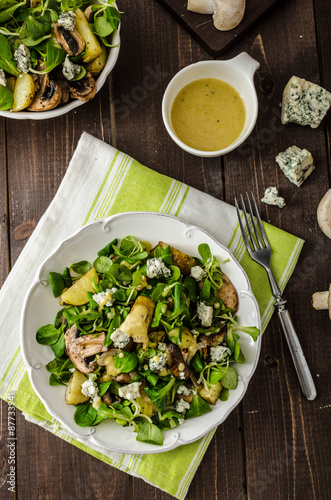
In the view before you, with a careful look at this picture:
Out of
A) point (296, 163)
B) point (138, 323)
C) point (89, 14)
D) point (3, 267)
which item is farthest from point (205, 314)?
point (89, 14)

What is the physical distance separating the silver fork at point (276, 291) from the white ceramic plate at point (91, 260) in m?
0.17

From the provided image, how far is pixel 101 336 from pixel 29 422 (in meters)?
0.53

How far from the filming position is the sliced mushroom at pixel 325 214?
1581 millimetres

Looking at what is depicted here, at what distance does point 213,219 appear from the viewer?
167 cm

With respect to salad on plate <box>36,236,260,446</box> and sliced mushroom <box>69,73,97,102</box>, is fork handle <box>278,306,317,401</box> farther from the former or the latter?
sliced mushroom <box>69,73,97,102</box>

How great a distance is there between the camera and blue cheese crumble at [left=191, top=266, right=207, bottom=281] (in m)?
1.47

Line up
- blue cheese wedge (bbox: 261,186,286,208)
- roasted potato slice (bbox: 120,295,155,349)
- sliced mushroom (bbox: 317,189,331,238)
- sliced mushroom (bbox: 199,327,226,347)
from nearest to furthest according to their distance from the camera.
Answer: roasted potato slice (bbox: 120,295,155,349) < sliced mushroom (bbox: 199,327,226,347) < sliced mushroom (bbox: 317,189,331,238) < blue cheese wedge (bbox: 261,186,286,208)

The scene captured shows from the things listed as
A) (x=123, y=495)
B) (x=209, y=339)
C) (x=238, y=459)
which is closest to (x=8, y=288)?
(x=209, y=339)

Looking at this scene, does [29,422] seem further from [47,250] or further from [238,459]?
[238,459]

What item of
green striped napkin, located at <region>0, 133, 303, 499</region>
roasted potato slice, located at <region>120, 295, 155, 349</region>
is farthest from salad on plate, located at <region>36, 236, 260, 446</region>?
green striped napkin, located at <region>0, 133, 303, 499</region>

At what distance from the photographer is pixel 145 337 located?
1376mm

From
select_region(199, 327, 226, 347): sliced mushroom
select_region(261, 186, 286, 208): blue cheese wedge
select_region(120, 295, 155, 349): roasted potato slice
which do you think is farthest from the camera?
select_region(261, 186, 286, 208): blue cheese wedge

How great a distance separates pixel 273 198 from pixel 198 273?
0.45 m

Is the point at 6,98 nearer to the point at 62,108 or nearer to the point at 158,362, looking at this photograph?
the point at 62,108
